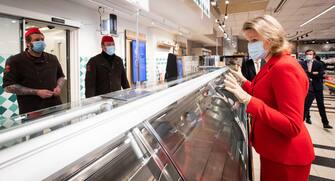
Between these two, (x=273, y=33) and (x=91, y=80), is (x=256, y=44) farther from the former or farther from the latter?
(x=91, y=80)

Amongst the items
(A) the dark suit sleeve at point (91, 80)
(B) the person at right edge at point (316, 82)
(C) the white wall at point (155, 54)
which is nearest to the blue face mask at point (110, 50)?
(A) the dark suit sleeve at point (91, 80)

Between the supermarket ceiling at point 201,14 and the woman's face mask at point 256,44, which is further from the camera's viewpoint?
the supermarket ceiling at point 201,14

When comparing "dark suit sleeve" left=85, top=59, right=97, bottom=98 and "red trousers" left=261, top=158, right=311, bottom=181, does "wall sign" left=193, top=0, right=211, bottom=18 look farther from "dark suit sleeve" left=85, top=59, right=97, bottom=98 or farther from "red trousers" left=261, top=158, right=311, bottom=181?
"red trousers" left=261, top=158, right=311, bottom=181

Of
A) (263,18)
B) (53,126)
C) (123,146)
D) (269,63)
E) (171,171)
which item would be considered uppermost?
(263,18)

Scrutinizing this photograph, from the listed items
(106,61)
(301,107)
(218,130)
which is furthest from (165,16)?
(301,107)

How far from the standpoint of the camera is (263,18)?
1438 millimetres

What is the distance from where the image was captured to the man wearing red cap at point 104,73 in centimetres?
274

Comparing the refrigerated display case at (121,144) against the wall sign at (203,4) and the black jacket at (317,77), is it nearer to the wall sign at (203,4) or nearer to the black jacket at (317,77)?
the wall sign at (203,4)

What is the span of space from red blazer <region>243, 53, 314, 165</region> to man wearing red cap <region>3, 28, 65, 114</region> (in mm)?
1983

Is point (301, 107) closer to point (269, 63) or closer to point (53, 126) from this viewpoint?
point (269, 63)

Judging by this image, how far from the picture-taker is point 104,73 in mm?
2812

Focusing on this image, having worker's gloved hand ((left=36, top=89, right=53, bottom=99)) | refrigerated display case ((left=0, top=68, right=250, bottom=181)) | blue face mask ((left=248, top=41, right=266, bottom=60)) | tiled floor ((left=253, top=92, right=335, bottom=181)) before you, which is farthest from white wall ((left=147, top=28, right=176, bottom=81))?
refrigerated display case ((left=0, top=68, right=250, bottom=181))

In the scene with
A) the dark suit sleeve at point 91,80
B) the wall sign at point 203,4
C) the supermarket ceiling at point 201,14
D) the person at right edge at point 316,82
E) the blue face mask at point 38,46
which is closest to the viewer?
the blue face mask at point 38,46

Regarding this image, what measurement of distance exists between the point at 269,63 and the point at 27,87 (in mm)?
2275
